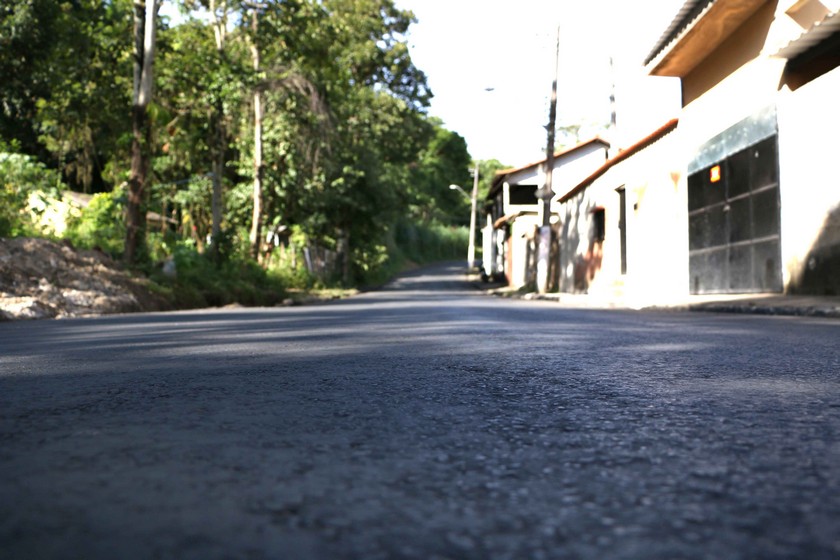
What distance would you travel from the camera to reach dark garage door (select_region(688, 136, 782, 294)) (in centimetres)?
1277

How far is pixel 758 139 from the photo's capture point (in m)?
13.1

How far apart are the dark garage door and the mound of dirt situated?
9956 mm

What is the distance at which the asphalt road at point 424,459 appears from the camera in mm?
1340

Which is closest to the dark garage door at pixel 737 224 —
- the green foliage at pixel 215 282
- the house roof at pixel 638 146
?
the house roof at pixel 638 146

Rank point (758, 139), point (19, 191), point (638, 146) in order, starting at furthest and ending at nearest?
1. point (638, 146)
2. point (19, 191)
3. point (758, 139)

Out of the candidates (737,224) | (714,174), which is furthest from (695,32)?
(737,224)

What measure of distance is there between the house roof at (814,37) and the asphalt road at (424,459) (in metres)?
7.08

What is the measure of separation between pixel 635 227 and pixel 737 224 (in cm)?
497

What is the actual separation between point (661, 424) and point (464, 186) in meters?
75.5

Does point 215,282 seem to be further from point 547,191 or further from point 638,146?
point 547,191

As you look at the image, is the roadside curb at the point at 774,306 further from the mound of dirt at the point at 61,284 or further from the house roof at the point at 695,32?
the mound of dirt at the point at 61,284

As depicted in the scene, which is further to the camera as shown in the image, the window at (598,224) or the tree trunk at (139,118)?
the window at (598,224)

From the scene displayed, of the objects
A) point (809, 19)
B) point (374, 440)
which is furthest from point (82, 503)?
point (809, 19)

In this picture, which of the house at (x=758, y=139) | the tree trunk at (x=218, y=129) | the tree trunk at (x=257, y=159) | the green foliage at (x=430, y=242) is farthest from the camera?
A: the green foliage at (x=430, y=242)
